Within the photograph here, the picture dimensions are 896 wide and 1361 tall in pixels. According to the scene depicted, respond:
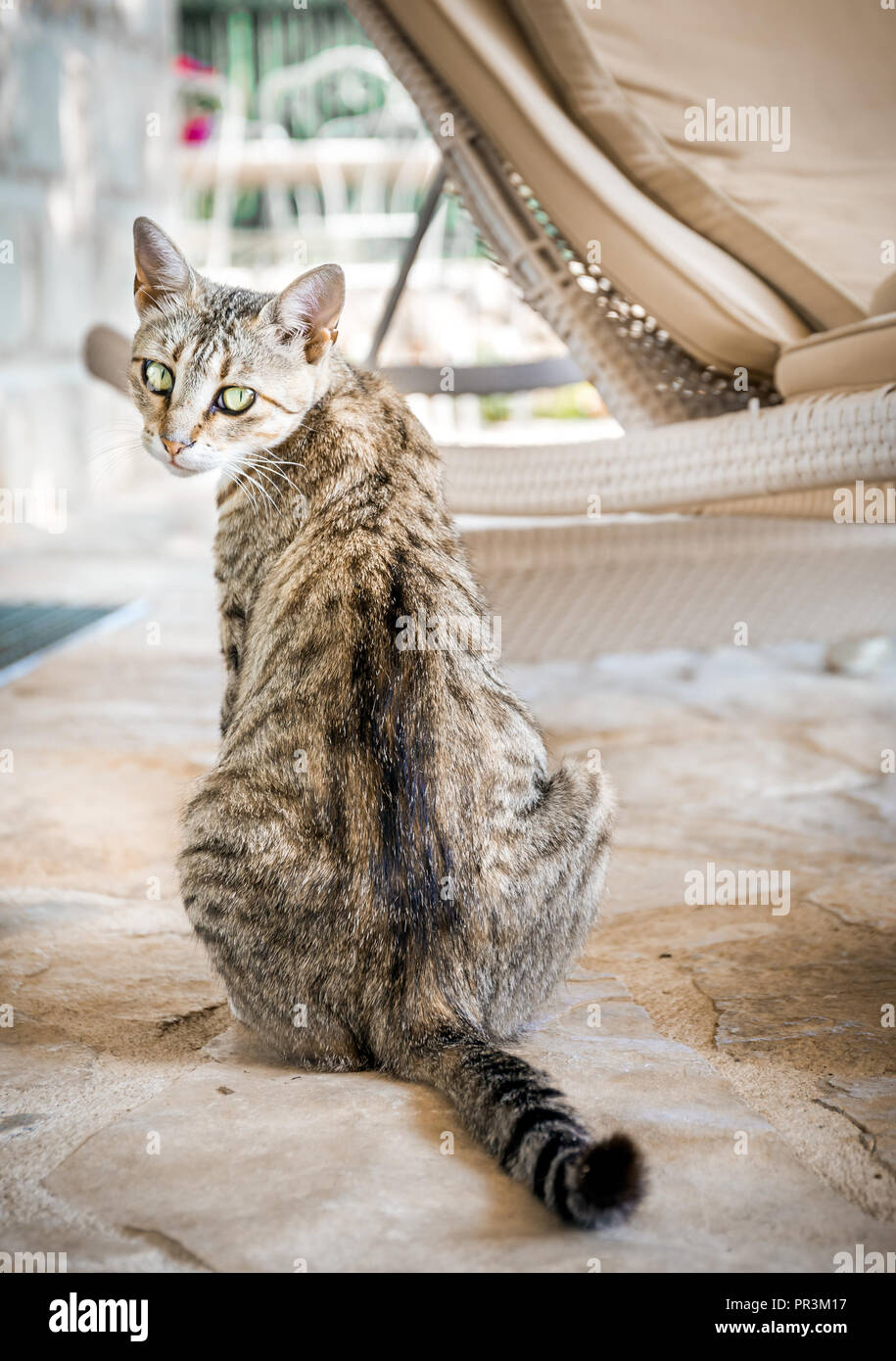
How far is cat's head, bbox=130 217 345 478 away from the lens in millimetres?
1644

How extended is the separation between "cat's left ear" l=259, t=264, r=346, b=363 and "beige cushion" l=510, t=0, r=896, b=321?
1.21 m

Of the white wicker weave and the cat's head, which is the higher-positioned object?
the cat's head

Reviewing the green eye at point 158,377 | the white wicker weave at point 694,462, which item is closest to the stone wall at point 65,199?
the white wicker weave at point 694,462

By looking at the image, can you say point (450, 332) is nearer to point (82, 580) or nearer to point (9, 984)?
point (82, 580)

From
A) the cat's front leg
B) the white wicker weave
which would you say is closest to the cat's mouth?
the cat's front leg

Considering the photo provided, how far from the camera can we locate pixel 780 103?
9.48ft

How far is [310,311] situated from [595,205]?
975 millimetres

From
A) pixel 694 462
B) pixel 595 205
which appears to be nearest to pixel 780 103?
pixel 595 205

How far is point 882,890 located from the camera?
1931 millimetres

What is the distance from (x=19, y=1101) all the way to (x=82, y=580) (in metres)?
2.94

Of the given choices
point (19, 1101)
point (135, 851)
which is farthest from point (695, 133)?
point (19, 1101)

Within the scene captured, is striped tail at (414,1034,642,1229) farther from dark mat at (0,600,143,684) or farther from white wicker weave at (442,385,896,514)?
dark mat at (0,600,143,684)

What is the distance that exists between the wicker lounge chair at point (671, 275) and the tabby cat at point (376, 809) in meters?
0.66

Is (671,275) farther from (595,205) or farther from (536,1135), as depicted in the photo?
(536,1135)
